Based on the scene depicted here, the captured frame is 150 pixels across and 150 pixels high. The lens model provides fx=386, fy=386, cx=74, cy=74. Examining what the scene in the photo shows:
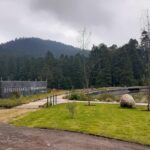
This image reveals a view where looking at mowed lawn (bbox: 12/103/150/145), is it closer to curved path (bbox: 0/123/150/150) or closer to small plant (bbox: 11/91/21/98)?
curved path (bbox: 0/123/150/150)

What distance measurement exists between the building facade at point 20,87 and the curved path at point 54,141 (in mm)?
32378

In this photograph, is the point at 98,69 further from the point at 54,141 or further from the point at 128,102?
the point at 54,141

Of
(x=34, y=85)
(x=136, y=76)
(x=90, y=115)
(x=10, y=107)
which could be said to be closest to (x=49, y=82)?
(x=136, y=76)

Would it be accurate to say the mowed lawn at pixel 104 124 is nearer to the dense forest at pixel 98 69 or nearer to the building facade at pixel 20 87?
the building facade at pixel 20 87

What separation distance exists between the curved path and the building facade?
3238 cm

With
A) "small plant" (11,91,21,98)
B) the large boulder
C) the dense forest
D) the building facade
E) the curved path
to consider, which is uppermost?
the dense forest

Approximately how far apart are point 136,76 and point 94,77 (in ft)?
42.6

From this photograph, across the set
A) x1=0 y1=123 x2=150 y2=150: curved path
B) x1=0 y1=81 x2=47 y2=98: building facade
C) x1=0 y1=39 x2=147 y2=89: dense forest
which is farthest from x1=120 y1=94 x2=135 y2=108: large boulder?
x1=0 y1=39 x2=147 y2=89: dense forest

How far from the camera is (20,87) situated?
5862cm

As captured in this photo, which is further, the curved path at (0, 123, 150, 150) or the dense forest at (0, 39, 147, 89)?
the dense forest at (0, 39, 147, 89)

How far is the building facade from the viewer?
5234 cm

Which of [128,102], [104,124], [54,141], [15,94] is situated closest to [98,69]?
[15,94]

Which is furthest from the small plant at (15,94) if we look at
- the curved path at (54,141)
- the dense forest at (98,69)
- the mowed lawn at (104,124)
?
the dense forest at (98,69)

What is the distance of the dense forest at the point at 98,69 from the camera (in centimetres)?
9675
